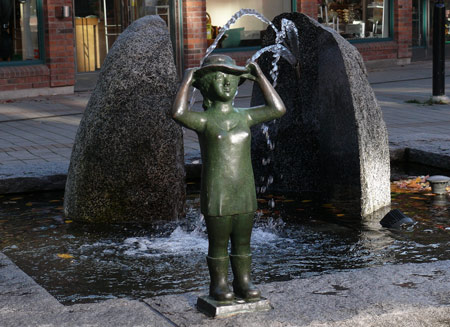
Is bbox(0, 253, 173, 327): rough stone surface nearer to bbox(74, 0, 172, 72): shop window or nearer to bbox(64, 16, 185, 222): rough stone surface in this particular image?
bbox(64, 16, 185, 222): rough stone surface

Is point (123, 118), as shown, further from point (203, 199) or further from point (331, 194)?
point (203, 199)

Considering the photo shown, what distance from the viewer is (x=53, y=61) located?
15562 millimetres

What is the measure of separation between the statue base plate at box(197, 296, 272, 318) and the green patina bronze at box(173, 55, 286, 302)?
0.05 m

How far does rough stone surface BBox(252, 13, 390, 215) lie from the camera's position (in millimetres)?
6582

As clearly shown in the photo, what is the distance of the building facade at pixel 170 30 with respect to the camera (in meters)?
15.5

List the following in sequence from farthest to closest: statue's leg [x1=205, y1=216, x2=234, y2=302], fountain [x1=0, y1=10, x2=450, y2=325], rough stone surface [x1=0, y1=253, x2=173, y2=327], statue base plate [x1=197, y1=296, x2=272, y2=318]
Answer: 1. fountain [x1=0, y1=10, x2=450, y2=325]
2. statue's leg [x1=205, y1=216, x2=234, y2=302]
3. statue base plate [x1=197, y1=296, x2=272, y2=318]
4. rough stone surface [x1=0, y1=253, x2=173, y2=327]

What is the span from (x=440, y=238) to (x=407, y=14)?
15285 millimetres

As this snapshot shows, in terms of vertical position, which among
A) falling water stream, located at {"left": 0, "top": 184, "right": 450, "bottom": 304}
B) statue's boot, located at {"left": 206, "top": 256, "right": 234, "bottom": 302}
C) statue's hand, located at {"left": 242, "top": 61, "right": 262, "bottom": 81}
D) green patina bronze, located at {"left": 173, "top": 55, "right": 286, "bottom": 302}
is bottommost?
falling water stream, located at {"left": 0, "top": 184, "right": 450, "bottom": 304}

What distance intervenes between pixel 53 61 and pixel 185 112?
12.2 metres

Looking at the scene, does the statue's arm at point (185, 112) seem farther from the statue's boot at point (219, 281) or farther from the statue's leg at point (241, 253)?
the statue's boot at point (219, 281)

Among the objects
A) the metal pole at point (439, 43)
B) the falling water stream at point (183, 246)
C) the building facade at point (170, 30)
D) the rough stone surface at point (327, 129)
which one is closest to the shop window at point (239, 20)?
the building facade at point (170, 30)

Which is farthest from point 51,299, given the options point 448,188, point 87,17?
point 87,17

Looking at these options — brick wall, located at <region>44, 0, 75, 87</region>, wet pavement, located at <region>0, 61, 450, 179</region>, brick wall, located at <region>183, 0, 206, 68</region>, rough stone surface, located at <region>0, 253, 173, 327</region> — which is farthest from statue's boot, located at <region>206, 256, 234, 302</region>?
brick wall, located at <region>183, 0, 206, 68</region>

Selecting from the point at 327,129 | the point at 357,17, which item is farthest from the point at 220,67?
the point at 357,17
